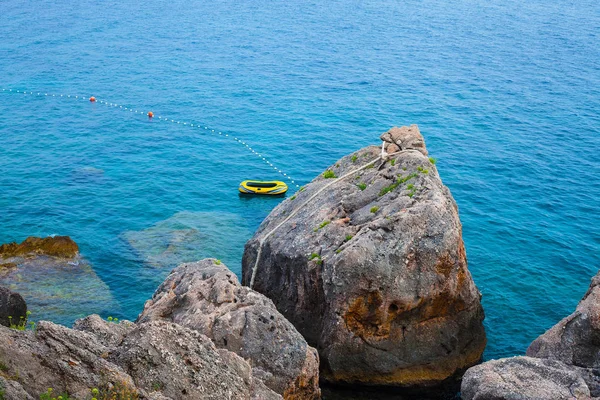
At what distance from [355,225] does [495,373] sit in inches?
382

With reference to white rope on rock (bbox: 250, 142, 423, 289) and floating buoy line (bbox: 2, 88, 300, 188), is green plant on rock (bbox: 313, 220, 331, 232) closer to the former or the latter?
white rope on rock (bbox: 250, 142, 423, 289)

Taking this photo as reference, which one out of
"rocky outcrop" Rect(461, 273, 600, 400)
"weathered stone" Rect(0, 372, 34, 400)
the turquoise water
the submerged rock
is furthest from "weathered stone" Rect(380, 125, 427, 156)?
"weathered stone" Rect(0, 372, 34, 400)

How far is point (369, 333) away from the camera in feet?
96.9

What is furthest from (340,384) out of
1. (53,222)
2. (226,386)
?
(53,222)

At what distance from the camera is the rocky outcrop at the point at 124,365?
16094mm

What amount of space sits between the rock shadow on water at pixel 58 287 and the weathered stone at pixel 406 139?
1824 cm

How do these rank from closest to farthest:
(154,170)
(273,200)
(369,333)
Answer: (369,333) → (273,200) → (154,170)

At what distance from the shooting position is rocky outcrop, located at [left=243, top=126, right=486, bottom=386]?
94.6 feet

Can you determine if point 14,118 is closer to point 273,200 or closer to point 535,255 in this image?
point 273,200

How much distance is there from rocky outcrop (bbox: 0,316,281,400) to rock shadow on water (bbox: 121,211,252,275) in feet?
76.1

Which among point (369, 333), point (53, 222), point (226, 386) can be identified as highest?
point (226, 386)

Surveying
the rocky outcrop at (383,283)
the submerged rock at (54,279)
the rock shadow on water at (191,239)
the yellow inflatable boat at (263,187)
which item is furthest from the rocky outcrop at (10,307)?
the yellow inflatable boat at (263,187)

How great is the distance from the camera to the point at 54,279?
134 feet

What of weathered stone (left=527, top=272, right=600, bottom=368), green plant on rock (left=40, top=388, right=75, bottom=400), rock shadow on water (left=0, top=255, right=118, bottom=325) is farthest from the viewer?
rock shadow on water (left=0, top=255, right=118, bottom=325)
